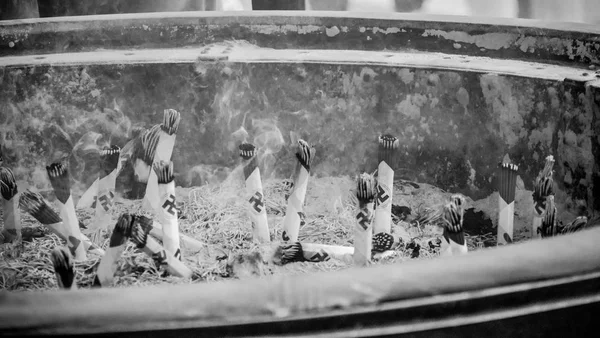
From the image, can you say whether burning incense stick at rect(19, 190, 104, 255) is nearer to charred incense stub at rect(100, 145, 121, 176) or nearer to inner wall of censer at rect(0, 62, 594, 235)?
charred incense stub at rect(100, 145, 121, 176)

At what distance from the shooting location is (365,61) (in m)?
1.43

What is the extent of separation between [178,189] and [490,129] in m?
0.79

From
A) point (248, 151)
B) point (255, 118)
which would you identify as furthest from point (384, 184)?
point (255, 118)

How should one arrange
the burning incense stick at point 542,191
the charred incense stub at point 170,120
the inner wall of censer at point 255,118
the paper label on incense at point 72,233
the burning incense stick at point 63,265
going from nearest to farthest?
the burning incense stick at point 63,265
the burning incense stick at point 542,191
the paper label on incense at point 72,233
the charred incense stub at point 170,120
the inner wall of censer at point 255,118

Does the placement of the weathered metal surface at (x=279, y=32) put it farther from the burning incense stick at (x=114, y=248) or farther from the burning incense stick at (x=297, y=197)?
the burning incense stick at (x=114, y=248)

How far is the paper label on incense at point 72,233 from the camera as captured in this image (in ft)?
3.72

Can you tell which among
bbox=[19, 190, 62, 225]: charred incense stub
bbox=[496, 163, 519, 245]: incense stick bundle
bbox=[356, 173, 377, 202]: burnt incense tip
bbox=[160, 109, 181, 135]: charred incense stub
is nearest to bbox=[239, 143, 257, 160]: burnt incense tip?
bbox=[160, 109, 181, 135]: charred incense stub

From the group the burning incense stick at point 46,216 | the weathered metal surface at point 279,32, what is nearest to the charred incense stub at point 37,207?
the burning incense stick at point 46,216

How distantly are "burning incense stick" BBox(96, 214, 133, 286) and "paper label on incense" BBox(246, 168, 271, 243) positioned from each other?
33 cm

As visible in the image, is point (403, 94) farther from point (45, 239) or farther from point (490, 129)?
point (45, 239)

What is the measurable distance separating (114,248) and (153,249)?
105mm

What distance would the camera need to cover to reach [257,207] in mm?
1229

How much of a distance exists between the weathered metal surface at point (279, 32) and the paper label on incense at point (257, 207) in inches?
20.7

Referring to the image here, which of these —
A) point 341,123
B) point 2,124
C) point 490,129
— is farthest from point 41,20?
point 490,129
